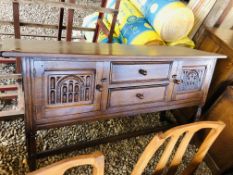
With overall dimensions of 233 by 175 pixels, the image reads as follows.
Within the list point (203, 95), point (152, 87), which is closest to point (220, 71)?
point (203, 95)

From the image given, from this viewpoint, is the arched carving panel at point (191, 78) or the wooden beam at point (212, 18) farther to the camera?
the wooden beam at point (212, 18)

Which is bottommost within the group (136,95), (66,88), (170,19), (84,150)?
(84,150)

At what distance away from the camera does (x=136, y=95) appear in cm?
149

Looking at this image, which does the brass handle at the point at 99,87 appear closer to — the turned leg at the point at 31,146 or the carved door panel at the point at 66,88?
the carved door panel at the point at 66,88

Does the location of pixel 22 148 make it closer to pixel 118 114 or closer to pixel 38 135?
pixel 38 135

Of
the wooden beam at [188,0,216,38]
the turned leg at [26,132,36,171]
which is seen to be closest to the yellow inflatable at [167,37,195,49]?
the wooden beam at [188,0,216,38]

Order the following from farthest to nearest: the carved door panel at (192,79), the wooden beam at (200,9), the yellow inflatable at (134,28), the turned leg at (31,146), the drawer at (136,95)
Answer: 1. the wooden beam at (200,9)
2. the yellow inflatable at (134,28)
3. the carved door panel at (192,79)
4. the drawer at (136,95)
5. the turned leg at (31,146)

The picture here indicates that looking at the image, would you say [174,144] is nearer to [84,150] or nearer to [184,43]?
[84,150]

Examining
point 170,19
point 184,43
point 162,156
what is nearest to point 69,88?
point 162,156

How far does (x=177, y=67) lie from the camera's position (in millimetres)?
1542

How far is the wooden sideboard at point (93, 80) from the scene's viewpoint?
115 cm

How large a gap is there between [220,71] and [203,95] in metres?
0.32

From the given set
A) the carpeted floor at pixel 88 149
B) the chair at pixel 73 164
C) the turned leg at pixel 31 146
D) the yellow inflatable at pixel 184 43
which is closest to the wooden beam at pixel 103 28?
the carpeted floor at pixel 88 149

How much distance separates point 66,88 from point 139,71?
47 centimetres
